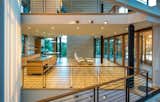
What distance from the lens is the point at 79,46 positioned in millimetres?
19703

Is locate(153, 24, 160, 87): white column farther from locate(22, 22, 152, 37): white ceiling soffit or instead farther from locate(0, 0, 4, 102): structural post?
locate(0, 0, 4, 102): structural post

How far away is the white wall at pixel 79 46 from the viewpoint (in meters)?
19.7

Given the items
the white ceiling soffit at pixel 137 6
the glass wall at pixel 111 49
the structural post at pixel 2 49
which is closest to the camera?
the structural post at pixel 2 49

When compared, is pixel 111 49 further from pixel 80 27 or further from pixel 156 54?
pixel 156 54

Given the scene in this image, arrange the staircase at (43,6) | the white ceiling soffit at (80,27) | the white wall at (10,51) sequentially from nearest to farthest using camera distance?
the white wall at (10,51) → the white ceiling soffit at (80,27) → the staircase at (43,6)

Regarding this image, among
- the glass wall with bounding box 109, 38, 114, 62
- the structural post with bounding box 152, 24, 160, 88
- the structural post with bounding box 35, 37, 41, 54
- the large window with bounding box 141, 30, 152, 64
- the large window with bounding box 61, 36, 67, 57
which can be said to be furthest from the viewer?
the large window with bounding box 61, 36, 67, 57

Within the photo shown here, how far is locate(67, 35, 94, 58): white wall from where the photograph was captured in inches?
776

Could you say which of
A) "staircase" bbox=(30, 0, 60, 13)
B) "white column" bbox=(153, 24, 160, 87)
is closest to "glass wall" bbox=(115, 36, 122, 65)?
"staircase" bbox=(30, 0, 60, 13)

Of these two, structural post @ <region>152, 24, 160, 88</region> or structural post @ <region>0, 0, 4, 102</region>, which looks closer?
structural post @ <region>0, 0, 4, 102</region>

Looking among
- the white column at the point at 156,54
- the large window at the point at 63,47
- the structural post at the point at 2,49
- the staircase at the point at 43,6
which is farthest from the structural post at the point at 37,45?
the structural post at the point at 2,49

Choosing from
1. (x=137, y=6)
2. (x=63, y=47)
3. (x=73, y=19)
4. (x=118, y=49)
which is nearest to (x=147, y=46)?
(x=73, y=19)

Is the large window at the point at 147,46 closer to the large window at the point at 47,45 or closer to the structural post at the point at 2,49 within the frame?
the structural post at the point at 2,49

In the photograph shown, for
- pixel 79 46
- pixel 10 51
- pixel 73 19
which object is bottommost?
pixel 10 51

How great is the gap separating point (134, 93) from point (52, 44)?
15656mm
